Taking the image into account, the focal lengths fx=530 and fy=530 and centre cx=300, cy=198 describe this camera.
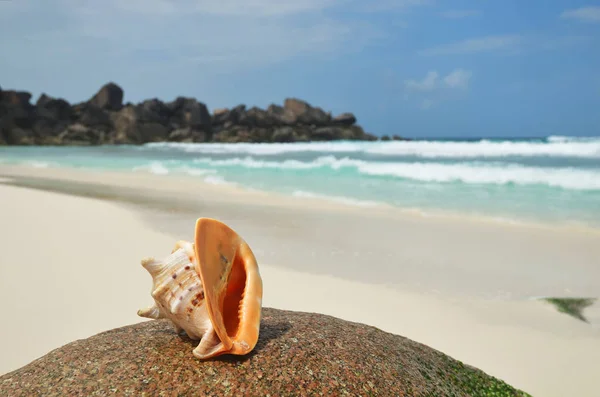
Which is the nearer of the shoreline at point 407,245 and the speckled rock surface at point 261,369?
the speckled rock surface at point 261,369

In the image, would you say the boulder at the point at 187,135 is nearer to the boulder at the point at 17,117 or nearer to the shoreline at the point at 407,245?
the boulder at the point at 17,117

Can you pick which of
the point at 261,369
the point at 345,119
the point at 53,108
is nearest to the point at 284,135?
the point at 345,119

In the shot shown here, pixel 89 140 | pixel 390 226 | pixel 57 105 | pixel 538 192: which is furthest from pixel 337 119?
pixel 390 226

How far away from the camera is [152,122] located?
6481 centimetres

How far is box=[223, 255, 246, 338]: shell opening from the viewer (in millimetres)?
2217

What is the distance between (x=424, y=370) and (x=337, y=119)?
6676cm

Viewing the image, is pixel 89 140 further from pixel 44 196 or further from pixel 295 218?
pixel 295 218

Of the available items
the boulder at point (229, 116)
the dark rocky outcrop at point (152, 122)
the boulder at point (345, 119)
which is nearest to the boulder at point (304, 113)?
the dark rocky outcrop at point (152, 122)

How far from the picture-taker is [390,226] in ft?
24.6

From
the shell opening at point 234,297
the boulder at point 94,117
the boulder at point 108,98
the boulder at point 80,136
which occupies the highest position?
the boulder at point 108,98

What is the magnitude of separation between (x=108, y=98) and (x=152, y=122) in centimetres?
761

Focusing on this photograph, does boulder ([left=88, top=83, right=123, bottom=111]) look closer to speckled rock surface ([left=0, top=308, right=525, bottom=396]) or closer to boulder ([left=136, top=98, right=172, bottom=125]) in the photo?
boulder ([left=136, top=98, right=172, bottom=125])

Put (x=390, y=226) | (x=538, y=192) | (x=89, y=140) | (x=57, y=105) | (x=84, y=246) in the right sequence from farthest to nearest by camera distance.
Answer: (x=57, y=105) → (x=89, y=140) → (x=538, y=192) → (x=390, y=226) → (x=84, y=246)

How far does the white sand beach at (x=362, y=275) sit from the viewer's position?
12.0 feet
